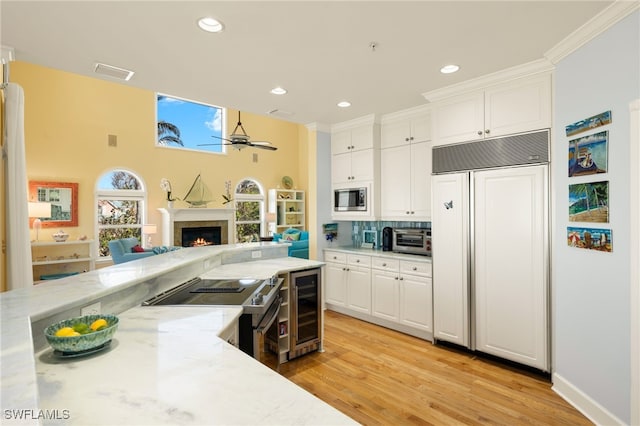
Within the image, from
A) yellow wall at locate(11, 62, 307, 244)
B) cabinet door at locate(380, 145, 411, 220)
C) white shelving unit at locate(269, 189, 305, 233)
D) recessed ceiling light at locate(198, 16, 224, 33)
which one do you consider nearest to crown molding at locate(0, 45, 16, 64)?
recessed ceiling light at locate(198, 16, 224, 33)

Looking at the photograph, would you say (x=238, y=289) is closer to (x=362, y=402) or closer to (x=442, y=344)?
(x=362, y=402)

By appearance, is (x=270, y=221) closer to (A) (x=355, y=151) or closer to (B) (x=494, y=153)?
(A) (x=355, y=151)

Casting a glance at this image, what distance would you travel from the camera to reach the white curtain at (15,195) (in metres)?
2.34

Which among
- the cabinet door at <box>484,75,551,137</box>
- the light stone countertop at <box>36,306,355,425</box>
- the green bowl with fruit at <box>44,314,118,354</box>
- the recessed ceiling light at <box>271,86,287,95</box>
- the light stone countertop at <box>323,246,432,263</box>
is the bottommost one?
the light stone countertop at <box>323,246,432,263</box>

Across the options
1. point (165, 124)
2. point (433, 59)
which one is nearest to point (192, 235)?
point (165, 124)

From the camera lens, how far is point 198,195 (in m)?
7.56

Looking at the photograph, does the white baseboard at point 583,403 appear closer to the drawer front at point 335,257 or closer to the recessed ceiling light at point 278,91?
the drawer front at point 335,257

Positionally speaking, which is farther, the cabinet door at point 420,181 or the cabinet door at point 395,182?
the cabinet door at point 395,182

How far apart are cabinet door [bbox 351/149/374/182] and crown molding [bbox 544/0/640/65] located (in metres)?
2.20

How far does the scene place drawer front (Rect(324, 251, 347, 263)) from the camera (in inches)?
180

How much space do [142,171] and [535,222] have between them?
23.2ft

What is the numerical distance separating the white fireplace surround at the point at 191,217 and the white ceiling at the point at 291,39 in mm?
4349

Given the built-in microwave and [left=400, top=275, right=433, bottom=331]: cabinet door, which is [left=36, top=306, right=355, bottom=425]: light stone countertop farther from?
the built-in microwave

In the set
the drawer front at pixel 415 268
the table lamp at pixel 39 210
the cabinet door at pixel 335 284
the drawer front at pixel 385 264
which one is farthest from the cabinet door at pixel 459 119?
the table lamp at pixel 39 210
